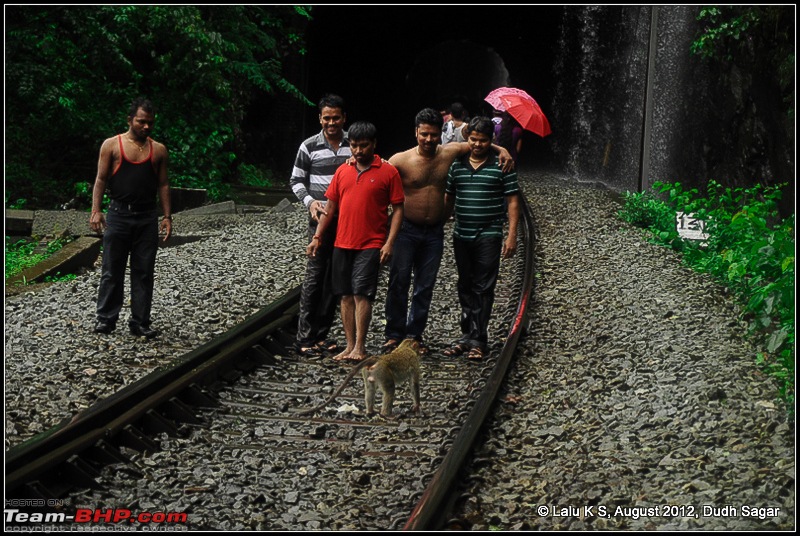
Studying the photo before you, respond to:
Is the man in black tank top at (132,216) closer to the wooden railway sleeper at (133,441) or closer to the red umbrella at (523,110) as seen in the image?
the wooden railway sleeper at (133,441)

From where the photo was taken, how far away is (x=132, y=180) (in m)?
7.96

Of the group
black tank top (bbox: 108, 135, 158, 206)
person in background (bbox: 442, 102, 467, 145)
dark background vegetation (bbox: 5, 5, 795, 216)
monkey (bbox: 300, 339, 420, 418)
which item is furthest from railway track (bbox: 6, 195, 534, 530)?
dark background vegetation (bbox: 5, 5, 795, 216)

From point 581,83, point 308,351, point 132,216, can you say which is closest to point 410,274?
point 308,351

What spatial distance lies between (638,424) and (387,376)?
1693 mm

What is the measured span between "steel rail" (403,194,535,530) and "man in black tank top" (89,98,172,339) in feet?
9.90

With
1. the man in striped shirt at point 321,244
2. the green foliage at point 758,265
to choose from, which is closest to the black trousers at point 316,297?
the man in striped shirt at point 321,244

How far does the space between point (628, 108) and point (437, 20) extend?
55.4ft

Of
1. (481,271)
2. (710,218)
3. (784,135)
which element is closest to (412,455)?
(481,271)

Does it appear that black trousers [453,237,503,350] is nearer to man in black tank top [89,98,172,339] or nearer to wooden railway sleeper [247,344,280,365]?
→ wooden railway sleeper [247,344,280,365]

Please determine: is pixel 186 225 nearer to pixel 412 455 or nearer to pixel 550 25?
pixel 412 455

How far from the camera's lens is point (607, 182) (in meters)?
25.4

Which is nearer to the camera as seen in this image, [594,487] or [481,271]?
[594,487]

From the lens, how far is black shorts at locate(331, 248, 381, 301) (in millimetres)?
7660

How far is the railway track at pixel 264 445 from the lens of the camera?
493cm
